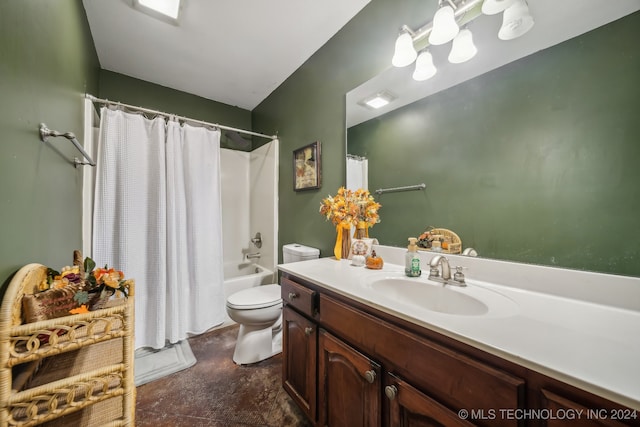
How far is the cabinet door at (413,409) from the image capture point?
0.58 metres

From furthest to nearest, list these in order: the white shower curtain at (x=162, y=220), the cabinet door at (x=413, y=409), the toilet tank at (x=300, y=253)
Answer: the toilet tank at (x=300, y=253), the white shower curtain at (x=162, y=220), the cabinet door at (x=413, y=409)

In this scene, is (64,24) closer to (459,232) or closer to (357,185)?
(357,185)

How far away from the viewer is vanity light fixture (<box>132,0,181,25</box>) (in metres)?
1.43

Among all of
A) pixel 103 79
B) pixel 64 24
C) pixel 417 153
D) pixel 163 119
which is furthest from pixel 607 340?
pixel 103 79

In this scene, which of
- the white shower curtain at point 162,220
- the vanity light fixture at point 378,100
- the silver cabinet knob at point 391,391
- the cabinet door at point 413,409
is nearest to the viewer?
the cabinet door at point 413,409

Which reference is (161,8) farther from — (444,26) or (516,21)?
(516,21)

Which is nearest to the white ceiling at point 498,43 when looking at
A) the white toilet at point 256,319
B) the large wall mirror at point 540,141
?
the large wall mirror at point 540,141

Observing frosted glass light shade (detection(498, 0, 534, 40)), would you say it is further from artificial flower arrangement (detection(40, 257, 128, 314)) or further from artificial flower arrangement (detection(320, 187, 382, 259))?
artificial flower arrangement (detection(40, 257, 128, 314))

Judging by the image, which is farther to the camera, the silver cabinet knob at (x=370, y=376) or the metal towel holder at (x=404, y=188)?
the metal towel holder at (x=404, y=188)

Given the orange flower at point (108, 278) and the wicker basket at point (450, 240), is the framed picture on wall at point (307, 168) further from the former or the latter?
the orange flower at point (108, 278)

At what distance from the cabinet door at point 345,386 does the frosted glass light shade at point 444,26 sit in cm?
142

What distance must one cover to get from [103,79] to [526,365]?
3.35 metres

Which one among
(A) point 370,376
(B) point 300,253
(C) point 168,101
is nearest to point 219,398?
(B) point 300,253

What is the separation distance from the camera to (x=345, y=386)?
2.90 ft
